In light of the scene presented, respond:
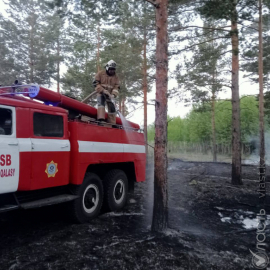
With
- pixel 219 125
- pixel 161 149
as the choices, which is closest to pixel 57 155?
pixel 161 149

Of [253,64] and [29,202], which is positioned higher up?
[253,64]

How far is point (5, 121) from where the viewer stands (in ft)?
15.3

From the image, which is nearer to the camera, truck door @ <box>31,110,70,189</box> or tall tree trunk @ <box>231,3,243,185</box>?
truck door @ <box>31,110,70,189</box>

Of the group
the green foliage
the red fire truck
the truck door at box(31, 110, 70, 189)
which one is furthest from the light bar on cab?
the green foliage

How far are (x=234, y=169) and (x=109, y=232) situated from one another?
8.04 m

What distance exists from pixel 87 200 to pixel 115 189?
1.22 metres

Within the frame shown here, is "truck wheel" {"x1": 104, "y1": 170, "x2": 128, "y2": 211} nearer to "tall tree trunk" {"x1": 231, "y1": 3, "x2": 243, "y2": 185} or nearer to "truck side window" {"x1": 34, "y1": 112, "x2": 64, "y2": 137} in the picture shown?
"truck side window" {"x1": 34, "y1": 112, "x2": 64, "y2": 137}

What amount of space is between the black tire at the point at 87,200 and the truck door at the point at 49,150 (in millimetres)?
522

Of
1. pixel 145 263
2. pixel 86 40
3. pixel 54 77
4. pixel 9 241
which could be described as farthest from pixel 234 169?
pixel 54 77

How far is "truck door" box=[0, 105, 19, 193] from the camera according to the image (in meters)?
4.43

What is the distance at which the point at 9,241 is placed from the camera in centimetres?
483

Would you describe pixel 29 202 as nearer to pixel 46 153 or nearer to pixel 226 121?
pixel 46 153

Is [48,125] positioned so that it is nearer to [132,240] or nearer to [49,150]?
[49,150]

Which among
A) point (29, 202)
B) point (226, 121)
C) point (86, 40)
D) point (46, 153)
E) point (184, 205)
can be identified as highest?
point (86, 40)
